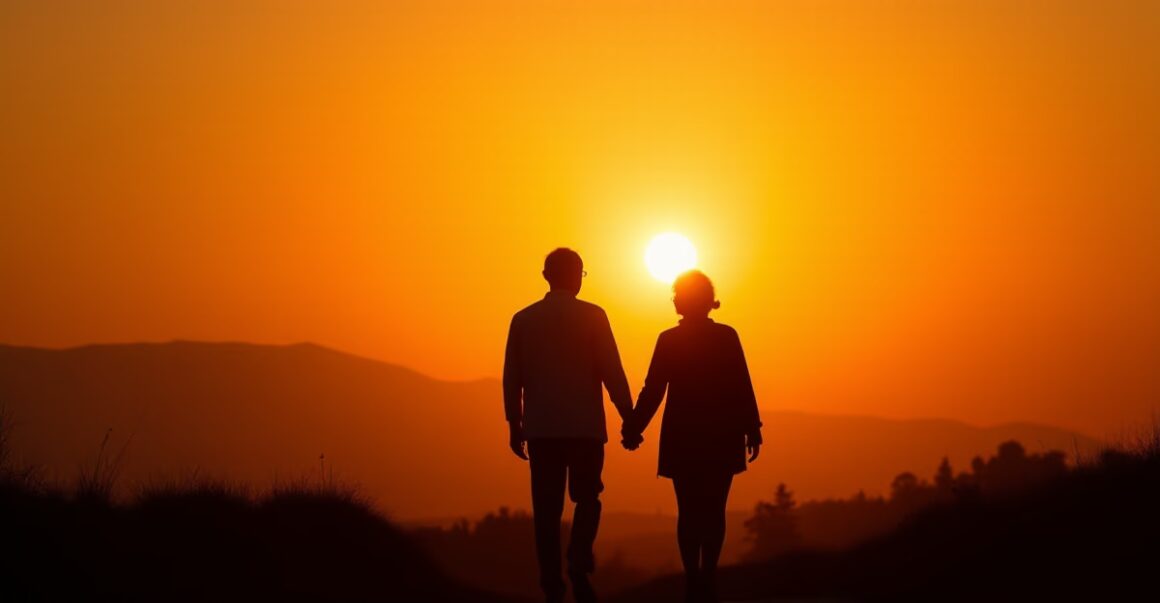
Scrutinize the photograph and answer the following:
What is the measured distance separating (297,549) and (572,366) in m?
3.42

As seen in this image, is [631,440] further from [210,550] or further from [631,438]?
[210,550]

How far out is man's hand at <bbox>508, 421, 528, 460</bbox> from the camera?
12.6 meters

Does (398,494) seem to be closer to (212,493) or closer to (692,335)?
(212,493)

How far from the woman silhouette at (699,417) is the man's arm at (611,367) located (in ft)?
1.26

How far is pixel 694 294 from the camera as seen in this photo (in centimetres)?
1338

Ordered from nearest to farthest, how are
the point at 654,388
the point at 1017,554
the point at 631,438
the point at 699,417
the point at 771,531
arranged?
1. the point at 1017,554
2. the point at 699,417
3. the point at 631,438
4. the point at 654,388
5. the point at 771,531

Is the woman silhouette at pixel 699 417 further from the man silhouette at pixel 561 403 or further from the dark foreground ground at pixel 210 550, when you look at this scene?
the dark foreground ground at pixel 210 550

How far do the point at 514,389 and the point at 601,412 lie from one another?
0.70 m

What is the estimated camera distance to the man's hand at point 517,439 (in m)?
12.6

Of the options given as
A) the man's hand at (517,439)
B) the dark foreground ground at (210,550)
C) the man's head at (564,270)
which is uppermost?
the man's head at (564,270)

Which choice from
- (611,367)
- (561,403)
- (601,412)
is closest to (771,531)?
(611,367)

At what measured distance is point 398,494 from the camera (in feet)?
58.6

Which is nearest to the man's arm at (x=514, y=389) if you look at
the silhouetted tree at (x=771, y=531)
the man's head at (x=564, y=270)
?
the man's head at (x=564, y=270)

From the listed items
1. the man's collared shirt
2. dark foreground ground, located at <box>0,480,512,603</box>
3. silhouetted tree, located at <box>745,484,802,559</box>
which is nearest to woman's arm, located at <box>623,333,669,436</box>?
the man's collared shirt
